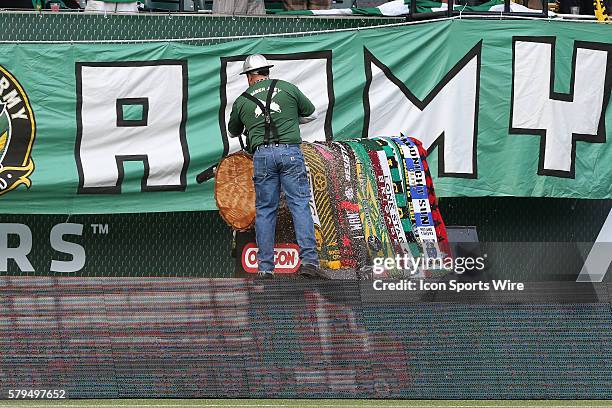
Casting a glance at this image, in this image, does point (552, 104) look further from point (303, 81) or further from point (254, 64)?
point (254, 64)

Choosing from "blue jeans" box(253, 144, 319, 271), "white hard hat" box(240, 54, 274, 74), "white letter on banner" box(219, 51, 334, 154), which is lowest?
"blue jeans" box(253, 144, 319, 271)

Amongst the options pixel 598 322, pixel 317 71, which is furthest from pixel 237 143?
pixel 598 322

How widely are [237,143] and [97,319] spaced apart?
3.28 metres

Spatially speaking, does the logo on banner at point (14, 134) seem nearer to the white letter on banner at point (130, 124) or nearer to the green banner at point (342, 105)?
the green banner at point (342, 105)

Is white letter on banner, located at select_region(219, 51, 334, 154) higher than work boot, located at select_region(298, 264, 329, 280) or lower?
higher

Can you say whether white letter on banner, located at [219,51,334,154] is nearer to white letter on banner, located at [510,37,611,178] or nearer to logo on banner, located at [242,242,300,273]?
logo on banner, located at [242,242,300,273]

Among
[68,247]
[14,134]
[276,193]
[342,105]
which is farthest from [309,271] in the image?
[14,134]

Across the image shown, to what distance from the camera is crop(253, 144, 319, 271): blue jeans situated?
9.00 m

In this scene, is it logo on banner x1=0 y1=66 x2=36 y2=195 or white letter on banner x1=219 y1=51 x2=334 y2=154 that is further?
white letter on banner x1=219 y1=51 x2=334 y2=154

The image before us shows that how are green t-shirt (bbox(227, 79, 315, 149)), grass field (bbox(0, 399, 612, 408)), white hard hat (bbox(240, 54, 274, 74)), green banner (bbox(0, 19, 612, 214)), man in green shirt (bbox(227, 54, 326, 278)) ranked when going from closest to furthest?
grass field (bbox(0, 399, 612, 408))
man in green shirt (bbox(227, 54, 326, 278))
green t-shirt (bbox(227, 79, 315, 149))
white hard hat (bbox(240, 54, 274, 74))
green banner (bbox(0, 19, 612, 214))

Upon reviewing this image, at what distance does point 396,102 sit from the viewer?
10.5 m

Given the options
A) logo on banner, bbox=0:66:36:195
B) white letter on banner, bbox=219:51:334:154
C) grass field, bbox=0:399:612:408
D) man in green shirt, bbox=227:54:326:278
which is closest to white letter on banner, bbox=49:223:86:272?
logo on banner, bbox=0:66:36:195

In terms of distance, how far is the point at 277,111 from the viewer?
9.20m

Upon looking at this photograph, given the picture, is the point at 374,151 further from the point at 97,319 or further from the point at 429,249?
the point at 97,319
